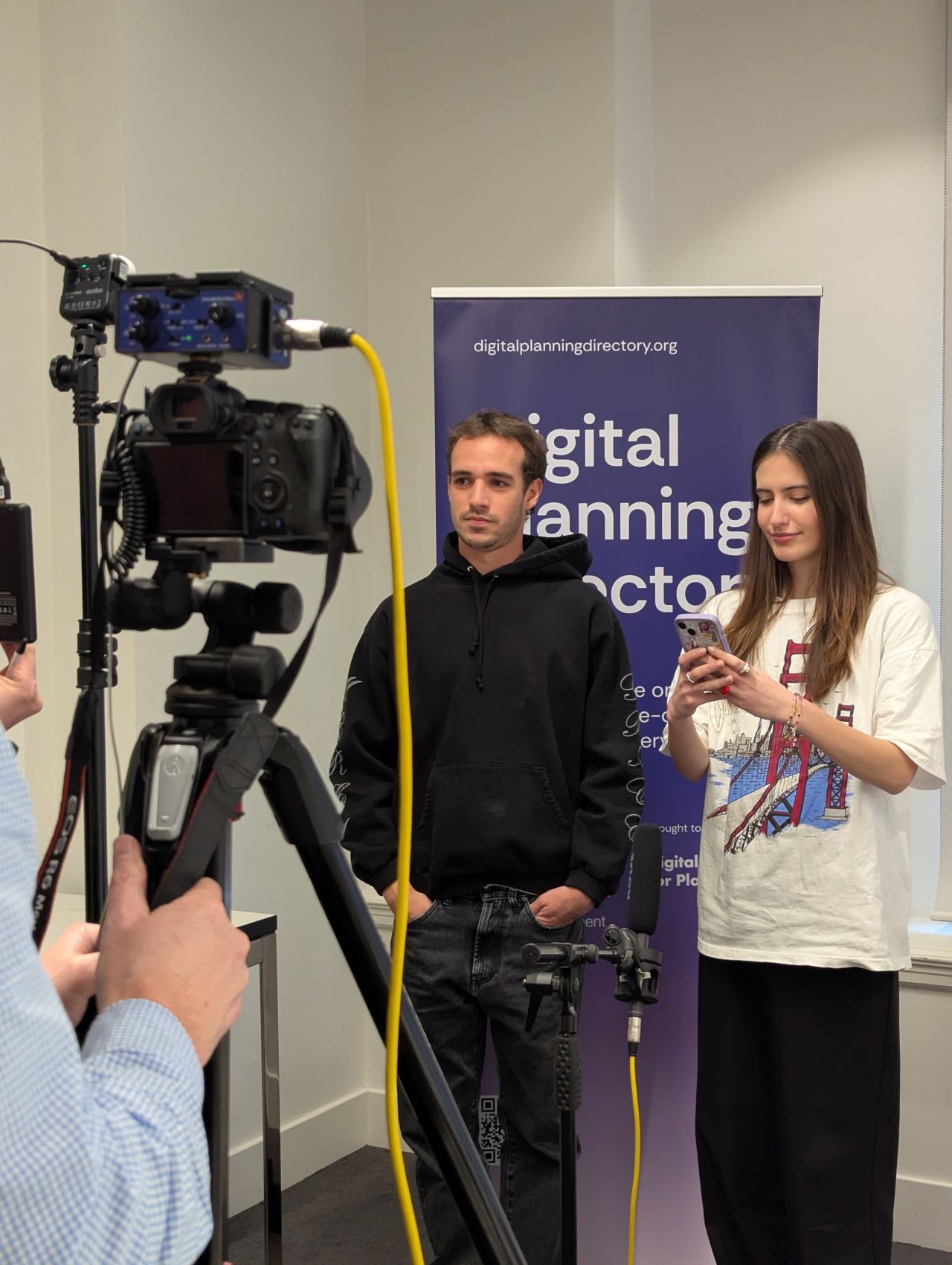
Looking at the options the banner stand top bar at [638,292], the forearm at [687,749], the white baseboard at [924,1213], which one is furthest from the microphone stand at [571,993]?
the white baseboard at [924,1213]

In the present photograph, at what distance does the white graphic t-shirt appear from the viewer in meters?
2.02

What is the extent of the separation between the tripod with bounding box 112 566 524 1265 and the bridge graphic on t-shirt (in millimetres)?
1186

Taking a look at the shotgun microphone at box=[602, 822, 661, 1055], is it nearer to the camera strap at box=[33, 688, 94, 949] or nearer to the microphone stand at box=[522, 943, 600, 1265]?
the microphone stand at box=[522, 943, 600, 1265]

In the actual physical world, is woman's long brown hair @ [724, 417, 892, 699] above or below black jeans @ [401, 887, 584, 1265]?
above

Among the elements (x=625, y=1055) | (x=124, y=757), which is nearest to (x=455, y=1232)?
(x=625, y=1055)

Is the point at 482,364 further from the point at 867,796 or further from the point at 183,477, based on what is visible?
the point at 183,477

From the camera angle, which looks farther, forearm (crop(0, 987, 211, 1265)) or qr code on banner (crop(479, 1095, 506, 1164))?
qr code on banner (crop(479, 1095, 506, 1164))

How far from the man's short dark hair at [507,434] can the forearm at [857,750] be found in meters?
0.69

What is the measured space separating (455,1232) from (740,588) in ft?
4.24

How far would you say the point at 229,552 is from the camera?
2.90 feet

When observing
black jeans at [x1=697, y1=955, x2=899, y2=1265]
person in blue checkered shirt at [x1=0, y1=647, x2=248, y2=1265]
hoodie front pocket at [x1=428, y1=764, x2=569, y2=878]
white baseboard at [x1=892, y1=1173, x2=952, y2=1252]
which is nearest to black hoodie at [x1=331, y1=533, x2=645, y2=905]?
hoodie front pocket at [x1=428, y1=764, x2=569, y2=878]

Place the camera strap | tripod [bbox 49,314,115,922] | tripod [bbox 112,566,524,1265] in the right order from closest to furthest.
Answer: tripod [bbox 112,566,524,1265], the camera strap, tripod [bbox 49,314,115,922]

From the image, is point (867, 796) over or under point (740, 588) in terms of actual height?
under

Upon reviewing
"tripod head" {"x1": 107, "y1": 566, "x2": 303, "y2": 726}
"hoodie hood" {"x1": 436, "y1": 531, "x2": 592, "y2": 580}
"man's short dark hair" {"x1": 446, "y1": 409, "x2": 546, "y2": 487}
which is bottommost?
"tripod head" {"x1": 107, "y1": 566, "x2": 303, "y2": 726}
